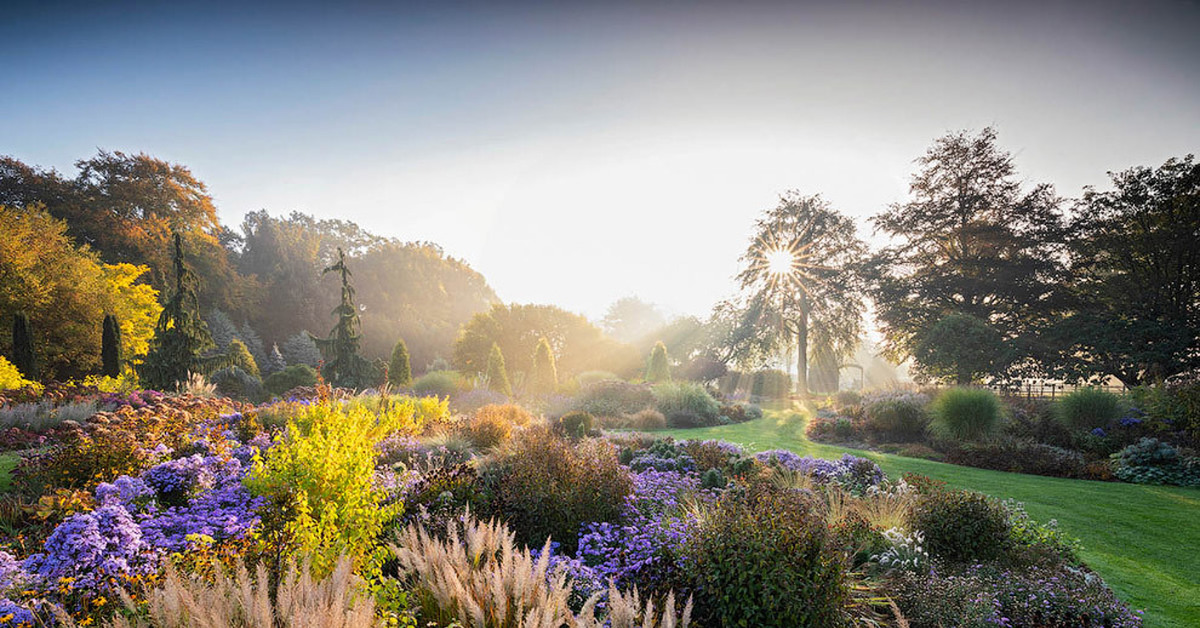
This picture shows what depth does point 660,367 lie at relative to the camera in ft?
81.4

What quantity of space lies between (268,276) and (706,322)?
1350 inches

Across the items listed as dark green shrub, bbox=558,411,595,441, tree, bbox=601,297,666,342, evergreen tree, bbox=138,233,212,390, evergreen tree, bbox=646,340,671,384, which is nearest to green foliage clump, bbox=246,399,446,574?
dark green shrub, bbox=558,411,595,441

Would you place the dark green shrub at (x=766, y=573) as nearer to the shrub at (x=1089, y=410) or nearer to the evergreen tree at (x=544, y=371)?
the shrub at (x=1089, y=410)

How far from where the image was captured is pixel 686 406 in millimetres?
16703

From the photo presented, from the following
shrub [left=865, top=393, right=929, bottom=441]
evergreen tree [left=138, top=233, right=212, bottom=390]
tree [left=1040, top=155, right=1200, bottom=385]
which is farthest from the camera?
tree [left=1040, top=155, right=1200, bottom=385]

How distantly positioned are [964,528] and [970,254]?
22531 mm

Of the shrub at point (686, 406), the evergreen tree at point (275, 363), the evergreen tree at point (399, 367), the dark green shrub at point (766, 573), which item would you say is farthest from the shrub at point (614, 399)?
the evergreen tree at point (275, 363)

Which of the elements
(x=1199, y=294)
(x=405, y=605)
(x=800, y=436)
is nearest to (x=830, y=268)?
(x=1199, y=294)

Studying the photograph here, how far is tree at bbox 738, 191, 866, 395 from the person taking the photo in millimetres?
25328

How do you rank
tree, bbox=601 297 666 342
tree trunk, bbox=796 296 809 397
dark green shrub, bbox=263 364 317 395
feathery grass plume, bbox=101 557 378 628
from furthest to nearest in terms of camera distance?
1. tree, bbox=601 297 666 342
2. tree trunk, bbox=796 296 809 397
3. dark green shrub, bbox=263 364 317 395
4. feathery grass plume, bbox=101 557 378 628

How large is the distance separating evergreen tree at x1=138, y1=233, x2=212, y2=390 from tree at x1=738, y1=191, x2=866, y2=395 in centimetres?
2458

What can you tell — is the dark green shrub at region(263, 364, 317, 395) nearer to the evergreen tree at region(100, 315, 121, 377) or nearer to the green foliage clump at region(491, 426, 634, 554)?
the evergreen tree at region(100, 315, 121, 377)

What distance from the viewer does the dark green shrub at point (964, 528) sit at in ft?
14.9

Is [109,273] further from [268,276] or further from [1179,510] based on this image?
[1179,510]
